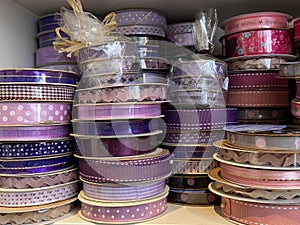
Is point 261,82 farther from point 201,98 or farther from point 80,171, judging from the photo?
point 80,171

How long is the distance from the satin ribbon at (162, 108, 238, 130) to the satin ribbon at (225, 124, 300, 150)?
0.22ft

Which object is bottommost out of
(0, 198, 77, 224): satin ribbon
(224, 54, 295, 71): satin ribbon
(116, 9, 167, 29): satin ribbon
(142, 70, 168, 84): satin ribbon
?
(0, 198, 77, 224): satin ribbon

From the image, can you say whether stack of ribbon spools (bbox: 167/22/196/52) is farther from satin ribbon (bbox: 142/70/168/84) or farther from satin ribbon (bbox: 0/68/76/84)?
satin ribbon (bbox: 0/68/76/84)

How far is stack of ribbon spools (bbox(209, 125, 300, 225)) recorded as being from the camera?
50 centimetres

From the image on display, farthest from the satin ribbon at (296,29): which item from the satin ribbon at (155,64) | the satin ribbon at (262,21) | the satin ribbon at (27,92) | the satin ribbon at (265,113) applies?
the satin ribbon at (27,92)

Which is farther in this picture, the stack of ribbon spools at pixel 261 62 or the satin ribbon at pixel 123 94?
the stack of ribbon spools at pixel 261 62

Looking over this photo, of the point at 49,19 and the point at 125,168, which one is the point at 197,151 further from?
the point at 49,19

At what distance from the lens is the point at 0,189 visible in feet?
1.88

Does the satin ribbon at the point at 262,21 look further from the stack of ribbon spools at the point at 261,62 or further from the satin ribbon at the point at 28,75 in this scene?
the satin ribbon at the point at 28,75

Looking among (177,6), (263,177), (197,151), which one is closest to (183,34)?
(177,6)

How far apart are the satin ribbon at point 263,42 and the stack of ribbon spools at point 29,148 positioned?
0.37 meters

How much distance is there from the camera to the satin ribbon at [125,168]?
555 millimetres

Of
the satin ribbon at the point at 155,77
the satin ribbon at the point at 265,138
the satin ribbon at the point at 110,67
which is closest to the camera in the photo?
the satin ribbon at the point at 265,138

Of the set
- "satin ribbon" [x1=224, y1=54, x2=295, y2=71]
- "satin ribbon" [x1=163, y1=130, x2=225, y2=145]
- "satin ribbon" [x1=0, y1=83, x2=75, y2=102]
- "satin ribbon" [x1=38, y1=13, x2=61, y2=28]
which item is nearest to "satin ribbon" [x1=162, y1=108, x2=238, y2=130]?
"satin ribbon" [x1=163, y1=130, x2=225, y2=145]
